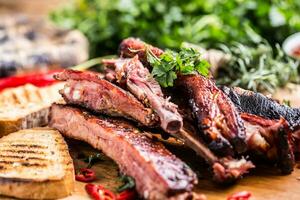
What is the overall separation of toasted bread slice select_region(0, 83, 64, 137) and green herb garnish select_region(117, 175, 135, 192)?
154 cm

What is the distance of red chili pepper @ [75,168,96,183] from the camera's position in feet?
14.4

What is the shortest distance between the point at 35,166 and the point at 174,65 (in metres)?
1.35

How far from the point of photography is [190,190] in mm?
3773

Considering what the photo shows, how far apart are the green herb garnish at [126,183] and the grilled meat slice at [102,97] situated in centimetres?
45

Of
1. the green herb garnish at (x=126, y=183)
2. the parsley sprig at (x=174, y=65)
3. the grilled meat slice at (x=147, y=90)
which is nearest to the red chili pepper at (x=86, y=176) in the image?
the green herb garnish at (x=126, y=183)

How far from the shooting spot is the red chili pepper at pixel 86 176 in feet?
14.4

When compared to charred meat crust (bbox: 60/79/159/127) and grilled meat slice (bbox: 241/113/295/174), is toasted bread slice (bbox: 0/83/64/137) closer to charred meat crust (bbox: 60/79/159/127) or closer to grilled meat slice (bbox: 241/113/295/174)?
charred meat crust (bbox: 60/79/159/127)

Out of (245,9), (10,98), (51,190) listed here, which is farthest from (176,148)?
(245,9)

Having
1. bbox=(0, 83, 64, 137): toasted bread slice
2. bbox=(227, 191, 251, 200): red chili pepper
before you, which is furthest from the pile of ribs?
bbox=(0, 83, 64, 137): toasted bread slice

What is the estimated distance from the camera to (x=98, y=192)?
4098mm

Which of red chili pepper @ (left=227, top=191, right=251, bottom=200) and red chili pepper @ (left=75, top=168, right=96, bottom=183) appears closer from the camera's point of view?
red chili pepper @ (left=227, top=191, right=251, bottom=200)

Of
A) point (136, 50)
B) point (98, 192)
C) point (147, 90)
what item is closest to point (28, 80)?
point (136, 50)

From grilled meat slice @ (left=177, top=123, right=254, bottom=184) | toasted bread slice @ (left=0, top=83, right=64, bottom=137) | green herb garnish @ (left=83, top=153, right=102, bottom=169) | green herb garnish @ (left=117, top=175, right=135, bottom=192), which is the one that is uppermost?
grilled meat slice @ (left=177, top=123, right=254, bottom=184)

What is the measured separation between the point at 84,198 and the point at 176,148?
3.61 ft
